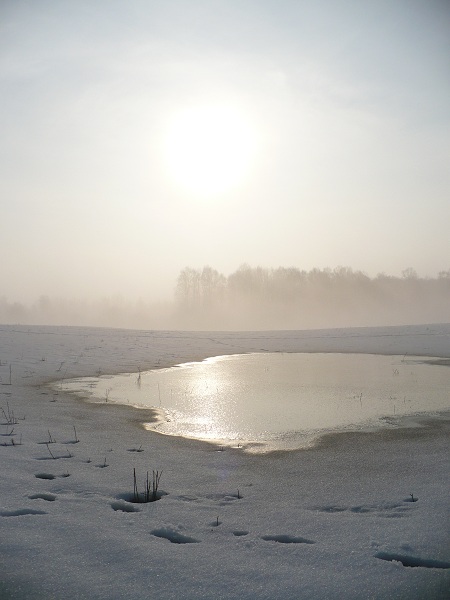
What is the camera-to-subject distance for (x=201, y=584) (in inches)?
131

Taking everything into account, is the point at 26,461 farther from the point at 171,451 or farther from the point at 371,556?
the point at 371,556

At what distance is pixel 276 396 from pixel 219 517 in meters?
7.44

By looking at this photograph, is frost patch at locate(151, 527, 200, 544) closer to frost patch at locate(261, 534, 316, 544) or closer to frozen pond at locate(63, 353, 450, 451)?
frost patch at locate(261, 534, 316, 544)

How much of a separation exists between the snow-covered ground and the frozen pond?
0.95 m

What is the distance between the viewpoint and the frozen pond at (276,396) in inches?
336

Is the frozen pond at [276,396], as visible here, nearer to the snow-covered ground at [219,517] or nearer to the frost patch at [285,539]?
the snow-covered ground at [219,517]

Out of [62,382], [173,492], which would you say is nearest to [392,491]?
[173,492]

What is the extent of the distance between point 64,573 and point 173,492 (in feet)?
6.20

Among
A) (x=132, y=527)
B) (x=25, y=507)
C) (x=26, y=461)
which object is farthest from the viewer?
(x=26, y=461)

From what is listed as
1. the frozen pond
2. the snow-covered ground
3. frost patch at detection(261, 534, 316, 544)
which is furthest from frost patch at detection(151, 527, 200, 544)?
the frozen pond

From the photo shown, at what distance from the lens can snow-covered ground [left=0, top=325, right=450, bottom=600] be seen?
11.0 ft

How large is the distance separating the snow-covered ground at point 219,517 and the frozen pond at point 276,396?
949 millimetres

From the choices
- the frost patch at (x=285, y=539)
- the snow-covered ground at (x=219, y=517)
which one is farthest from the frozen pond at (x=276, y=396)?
the frost patch at (x=285, y=539)

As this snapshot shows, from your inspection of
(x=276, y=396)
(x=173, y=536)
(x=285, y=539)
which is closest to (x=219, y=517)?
(x=173, y=536)
